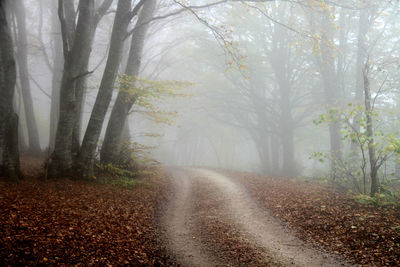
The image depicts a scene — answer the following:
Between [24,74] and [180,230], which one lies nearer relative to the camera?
[180,230]

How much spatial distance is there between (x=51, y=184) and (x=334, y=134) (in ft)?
52.8

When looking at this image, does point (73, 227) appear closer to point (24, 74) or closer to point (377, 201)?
point (377, 201)

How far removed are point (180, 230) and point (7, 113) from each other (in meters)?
5.90

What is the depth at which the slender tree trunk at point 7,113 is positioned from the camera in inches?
275

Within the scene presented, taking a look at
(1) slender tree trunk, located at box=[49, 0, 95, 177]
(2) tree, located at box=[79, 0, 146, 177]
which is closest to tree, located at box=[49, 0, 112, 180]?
(1) slender tree trunk, located at box=[49, 0, 95, 177]

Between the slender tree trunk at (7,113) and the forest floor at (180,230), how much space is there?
0.63 m

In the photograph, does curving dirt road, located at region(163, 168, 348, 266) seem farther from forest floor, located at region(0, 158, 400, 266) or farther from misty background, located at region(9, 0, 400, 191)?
misty background, located at region(9, 0, 400, 191)

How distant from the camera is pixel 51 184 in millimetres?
7410

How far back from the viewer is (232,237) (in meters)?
5.80

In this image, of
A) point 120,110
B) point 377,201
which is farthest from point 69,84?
point 377,201

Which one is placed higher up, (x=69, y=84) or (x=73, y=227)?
(x=69, y=84)

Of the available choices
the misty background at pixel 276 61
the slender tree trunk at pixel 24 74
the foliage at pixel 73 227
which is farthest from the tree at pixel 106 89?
the slender tree trunk at pixel 24 74

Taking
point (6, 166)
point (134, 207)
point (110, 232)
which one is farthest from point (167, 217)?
point (6, 166)

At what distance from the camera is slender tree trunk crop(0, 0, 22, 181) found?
6.98 m
